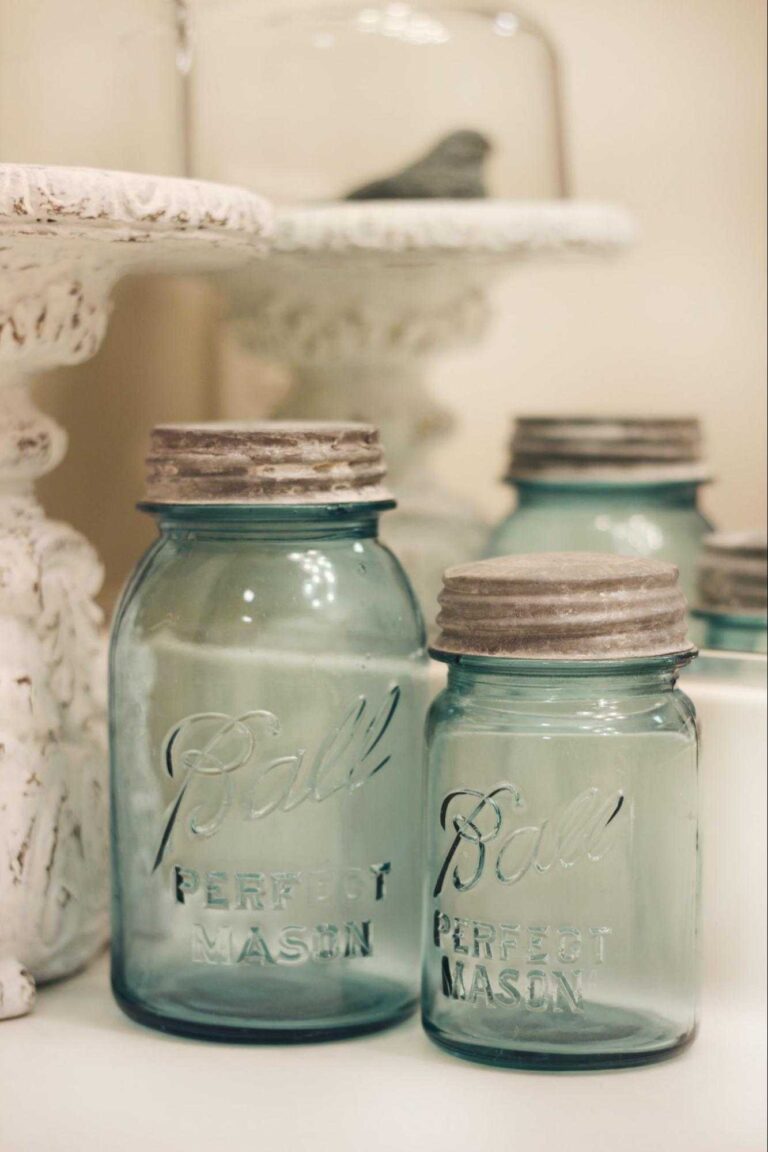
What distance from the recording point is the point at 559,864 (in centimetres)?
49

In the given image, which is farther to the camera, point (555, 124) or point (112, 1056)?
point (555, 124)

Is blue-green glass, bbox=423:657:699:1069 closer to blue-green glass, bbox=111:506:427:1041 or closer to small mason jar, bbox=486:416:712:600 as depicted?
blue-green glass, bbox=111:506:427:1041

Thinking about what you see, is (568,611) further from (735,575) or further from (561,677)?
(735,575)

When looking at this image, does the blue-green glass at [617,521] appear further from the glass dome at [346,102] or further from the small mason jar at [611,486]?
the glass dome at [346,102]

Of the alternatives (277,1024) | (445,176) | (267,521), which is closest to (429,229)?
(445,176)

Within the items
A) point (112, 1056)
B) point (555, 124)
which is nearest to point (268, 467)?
point (112, 1056)

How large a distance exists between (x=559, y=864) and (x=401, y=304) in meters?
0.32

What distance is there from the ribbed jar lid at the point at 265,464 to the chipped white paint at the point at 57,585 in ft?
0.18

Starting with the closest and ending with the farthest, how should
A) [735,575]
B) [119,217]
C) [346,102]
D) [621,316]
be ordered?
[119,217]
[735,575]
[346,102]
[621,316]

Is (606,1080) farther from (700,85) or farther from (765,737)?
(700,85)

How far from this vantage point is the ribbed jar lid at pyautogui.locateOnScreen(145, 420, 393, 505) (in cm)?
50

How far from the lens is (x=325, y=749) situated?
52cm

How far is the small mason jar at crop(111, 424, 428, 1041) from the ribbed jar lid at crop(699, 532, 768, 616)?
126 mm

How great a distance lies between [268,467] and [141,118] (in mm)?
120
